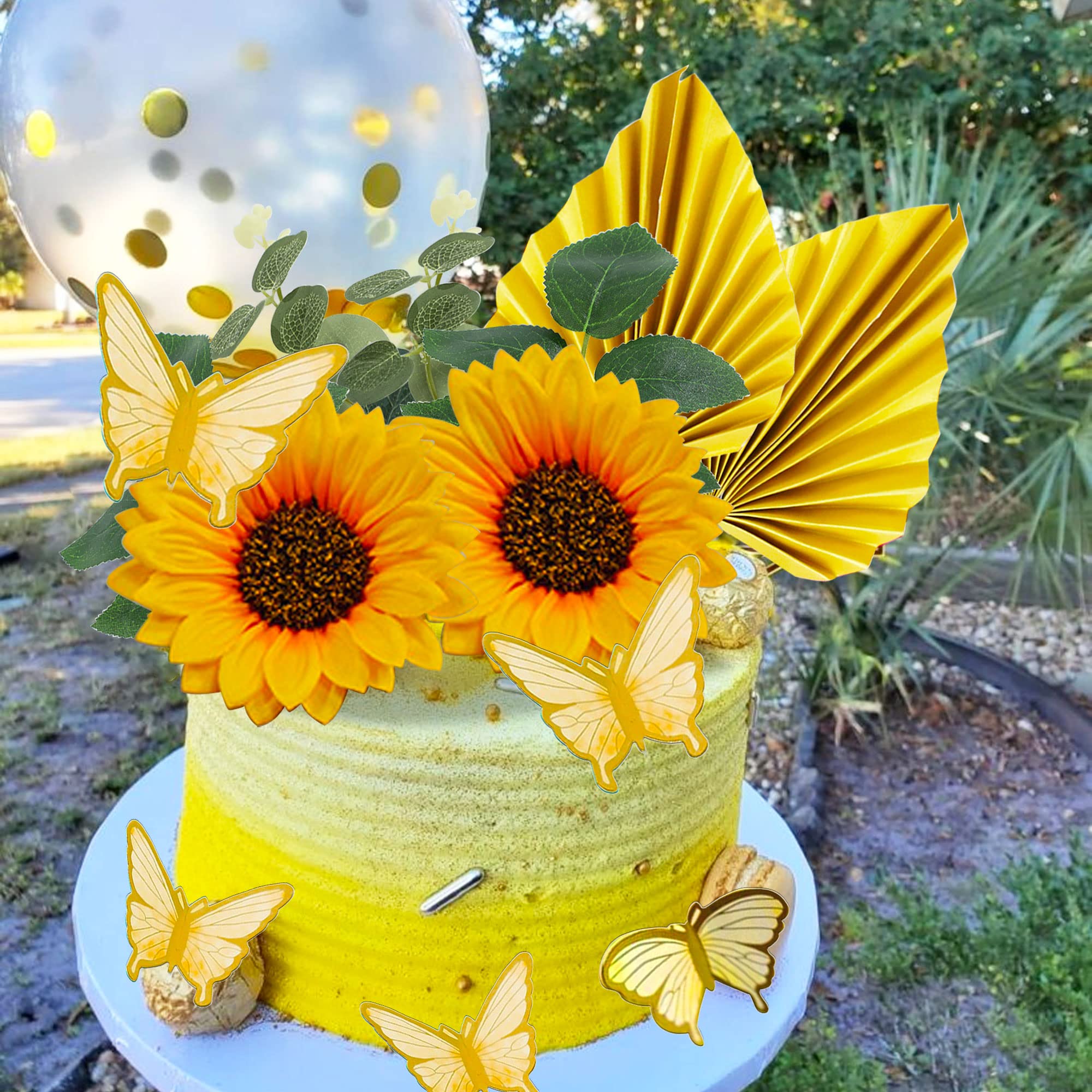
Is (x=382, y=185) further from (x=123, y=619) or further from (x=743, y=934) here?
(x=743, y=934)

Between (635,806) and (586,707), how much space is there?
27 centimetres

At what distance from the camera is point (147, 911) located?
2.09ft

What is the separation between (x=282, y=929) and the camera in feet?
2.44

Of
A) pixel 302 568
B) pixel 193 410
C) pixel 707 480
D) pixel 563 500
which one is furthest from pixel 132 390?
pixel 707 480

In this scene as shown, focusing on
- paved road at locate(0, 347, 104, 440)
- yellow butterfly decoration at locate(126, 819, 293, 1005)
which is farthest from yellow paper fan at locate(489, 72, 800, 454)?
paved road at locate(0, 347, 104, 440)

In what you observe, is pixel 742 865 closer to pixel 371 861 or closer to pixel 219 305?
pixel 371 861

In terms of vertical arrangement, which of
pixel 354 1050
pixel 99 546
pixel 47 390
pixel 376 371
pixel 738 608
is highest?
pixel 376 371

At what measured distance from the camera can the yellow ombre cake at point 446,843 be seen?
0.66 metres

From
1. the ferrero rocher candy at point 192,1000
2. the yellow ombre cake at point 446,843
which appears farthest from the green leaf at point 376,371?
the ferrero rocher candy at point 192,1000

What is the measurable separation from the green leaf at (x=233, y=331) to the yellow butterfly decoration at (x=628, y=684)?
28cm

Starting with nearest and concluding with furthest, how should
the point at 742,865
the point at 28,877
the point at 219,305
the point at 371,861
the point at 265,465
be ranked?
the point at 265,465 < the point at 371,861 < the point at 742,865 < the point at 219,305 < the point at 28,877

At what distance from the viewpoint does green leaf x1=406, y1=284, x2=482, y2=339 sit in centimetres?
64

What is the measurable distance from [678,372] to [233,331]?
0.94 feet

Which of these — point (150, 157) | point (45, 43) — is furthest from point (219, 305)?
point (45, 43)
